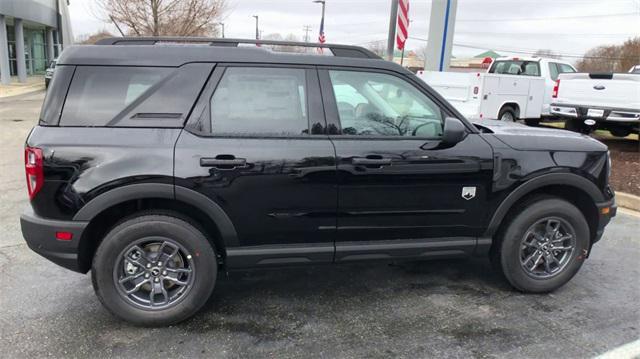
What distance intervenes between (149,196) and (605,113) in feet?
29.0

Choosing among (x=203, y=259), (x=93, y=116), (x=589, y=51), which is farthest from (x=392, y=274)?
(x=589, y=51)

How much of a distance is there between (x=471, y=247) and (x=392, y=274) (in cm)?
80

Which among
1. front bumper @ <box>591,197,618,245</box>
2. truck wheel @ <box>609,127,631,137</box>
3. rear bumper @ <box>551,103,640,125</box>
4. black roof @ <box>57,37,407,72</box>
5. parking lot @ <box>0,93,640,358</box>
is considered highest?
black roof @ <box>57,37,407,72</box>

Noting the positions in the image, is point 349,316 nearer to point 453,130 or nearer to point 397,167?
point 397,167

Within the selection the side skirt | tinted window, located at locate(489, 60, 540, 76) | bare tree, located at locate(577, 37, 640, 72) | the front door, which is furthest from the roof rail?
bare tree, located at locate(577, 37, 640, 72)

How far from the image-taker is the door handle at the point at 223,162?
123 inches

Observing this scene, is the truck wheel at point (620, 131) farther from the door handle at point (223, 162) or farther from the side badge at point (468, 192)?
the door handle at point (223, 162)

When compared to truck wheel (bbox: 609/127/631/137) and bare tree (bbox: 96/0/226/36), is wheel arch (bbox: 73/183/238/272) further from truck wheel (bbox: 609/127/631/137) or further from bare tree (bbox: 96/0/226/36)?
bare tree (bbox: 96/0/226/36)

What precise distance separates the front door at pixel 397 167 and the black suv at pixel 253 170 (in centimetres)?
1

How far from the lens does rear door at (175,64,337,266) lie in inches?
125

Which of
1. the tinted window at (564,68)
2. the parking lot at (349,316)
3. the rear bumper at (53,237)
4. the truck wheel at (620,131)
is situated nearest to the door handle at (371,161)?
the parking lot at (349,316)

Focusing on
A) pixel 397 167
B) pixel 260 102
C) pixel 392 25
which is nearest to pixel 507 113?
pixel 392 25

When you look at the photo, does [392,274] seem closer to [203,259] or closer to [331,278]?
[331,278]

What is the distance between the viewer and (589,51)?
204ft
